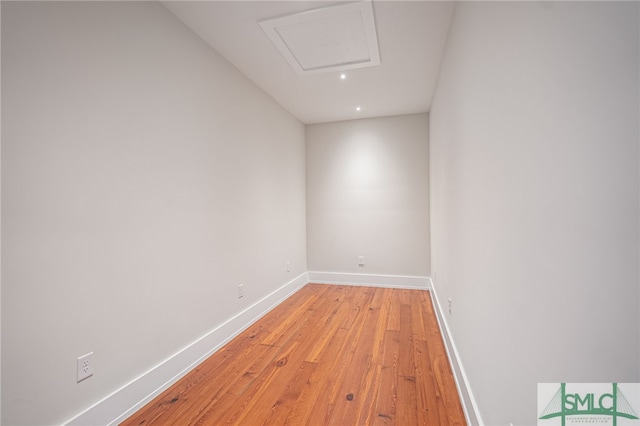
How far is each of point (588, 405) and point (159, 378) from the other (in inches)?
81.8

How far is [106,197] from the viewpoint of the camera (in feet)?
4.76

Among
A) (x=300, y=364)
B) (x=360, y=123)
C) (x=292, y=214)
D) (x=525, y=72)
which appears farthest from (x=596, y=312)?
(x=360, y=123)

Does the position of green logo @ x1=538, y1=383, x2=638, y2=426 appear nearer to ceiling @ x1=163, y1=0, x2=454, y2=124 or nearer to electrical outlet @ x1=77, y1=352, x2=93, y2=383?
electrical outlet @ x1=77, y1=352, x2=93, y2=383

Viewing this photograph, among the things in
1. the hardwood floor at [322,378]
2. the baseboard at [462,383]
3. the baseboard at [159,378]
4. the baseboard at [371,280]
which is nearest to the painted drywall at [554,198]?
the baseboard at [462,383]

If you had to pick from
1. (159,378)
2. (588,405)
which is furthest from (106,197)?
(588,405)

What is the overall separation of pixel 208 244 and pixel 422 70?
2.61 metres

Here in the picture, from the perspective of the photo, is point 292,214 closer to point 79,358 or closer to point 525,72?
point 79,358

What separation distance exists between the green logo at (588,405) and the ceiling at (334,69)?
215 cm

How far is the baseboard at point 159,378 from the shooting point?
4.58 feet

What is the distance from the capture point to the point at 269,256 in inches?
126

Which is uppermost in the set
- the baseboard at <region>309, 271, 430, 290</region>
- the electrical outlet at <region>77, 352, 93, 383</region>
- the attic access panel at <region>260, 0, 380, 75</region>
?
the attic access panel at <region>260, 0, 380, 75</region>

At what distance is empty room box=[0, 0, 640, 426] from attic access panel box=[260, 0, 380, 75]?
0.02 metres

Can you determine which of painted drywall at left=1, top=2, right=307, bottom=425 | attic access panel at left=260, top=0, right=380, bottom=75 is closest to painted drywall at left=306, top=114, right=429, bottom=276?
attic access panel at left=260, top=0, right=380, bottom=75

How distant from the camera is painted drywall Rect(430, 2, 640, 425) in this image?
0.49 metres
